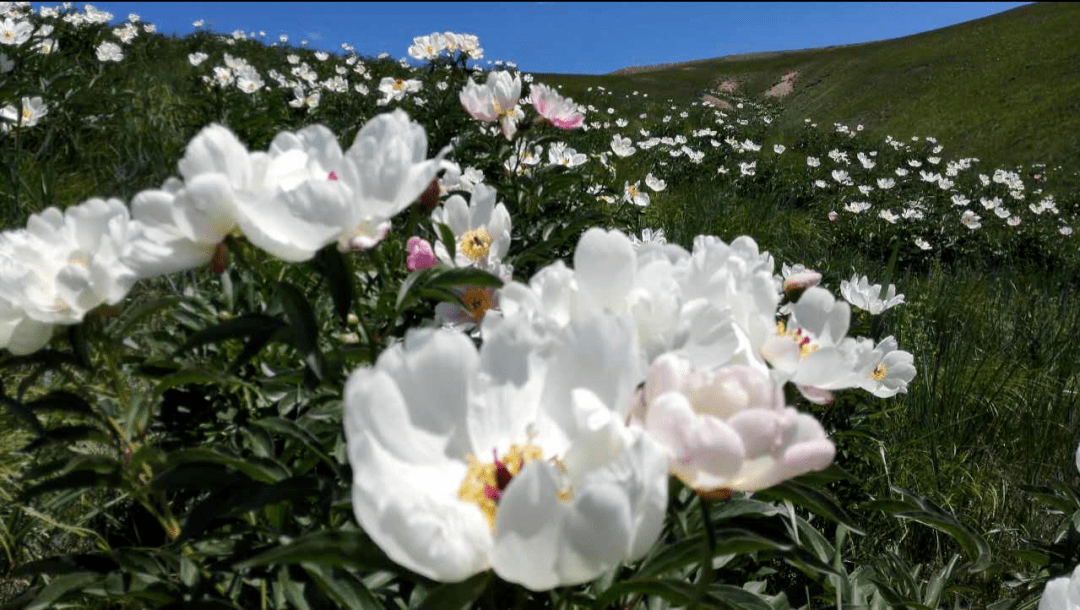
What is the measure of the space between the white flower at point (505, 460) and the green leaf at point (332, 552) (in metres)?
0.07

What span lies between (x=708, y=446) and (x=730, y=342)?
7.8 inches

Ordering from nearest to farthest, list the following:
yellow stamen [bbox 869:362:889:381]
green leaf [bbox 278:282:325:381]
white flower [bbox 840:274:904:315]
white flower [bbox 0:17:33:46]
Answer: green leaf [bbox 278:282:325:381] → yellow stamen [bbox 869:362:889:381] → white flower [bbox 840:274:904:315] → white flower [bbox 0:17:33:46]

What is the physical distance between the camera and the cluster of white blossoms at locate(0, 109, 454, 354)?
0.78 meters

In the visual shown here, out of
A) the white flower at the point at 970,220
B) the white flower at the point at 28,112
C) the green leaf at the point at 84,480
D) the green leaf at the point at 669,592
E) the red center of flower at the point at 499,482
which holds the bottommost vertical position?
the white flower at the point at 970,220

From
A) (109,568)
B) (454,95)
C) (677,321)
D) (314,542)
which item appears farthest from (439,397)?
(454,95)

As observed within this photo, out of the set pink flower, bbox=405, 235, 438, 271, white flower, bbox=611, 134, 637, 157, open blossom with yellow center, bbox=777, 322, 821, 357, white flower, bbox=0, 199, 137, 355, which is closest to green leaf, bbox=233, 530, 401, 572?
white flower, bbox=0, 199, 137, 355

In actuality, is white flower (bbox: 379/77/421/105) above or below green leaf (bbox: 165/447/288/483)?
above

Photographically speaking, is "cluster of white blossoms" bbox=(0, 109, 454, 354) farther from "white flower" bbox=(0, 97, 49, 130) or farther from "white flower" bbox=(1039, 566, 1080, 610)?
"white flower" bbox=(0, 97, 49, 130)

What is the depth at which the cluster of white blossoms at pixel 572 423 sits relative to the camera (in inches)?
23.5

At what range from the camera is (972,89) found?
18.3 metres

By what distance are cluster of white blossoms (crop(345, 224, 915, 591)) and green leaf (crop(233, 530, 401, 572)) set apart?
0.24ft

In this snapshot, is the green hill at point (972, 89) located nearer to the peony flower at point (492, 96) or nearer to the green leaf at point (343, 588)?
the peony flower at point (492, 96)

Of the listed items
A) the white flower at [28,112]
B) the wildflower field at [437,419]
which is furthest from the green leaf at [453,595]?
the white flower at [28,112]

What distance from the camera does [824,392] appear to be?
1012 millimetres
